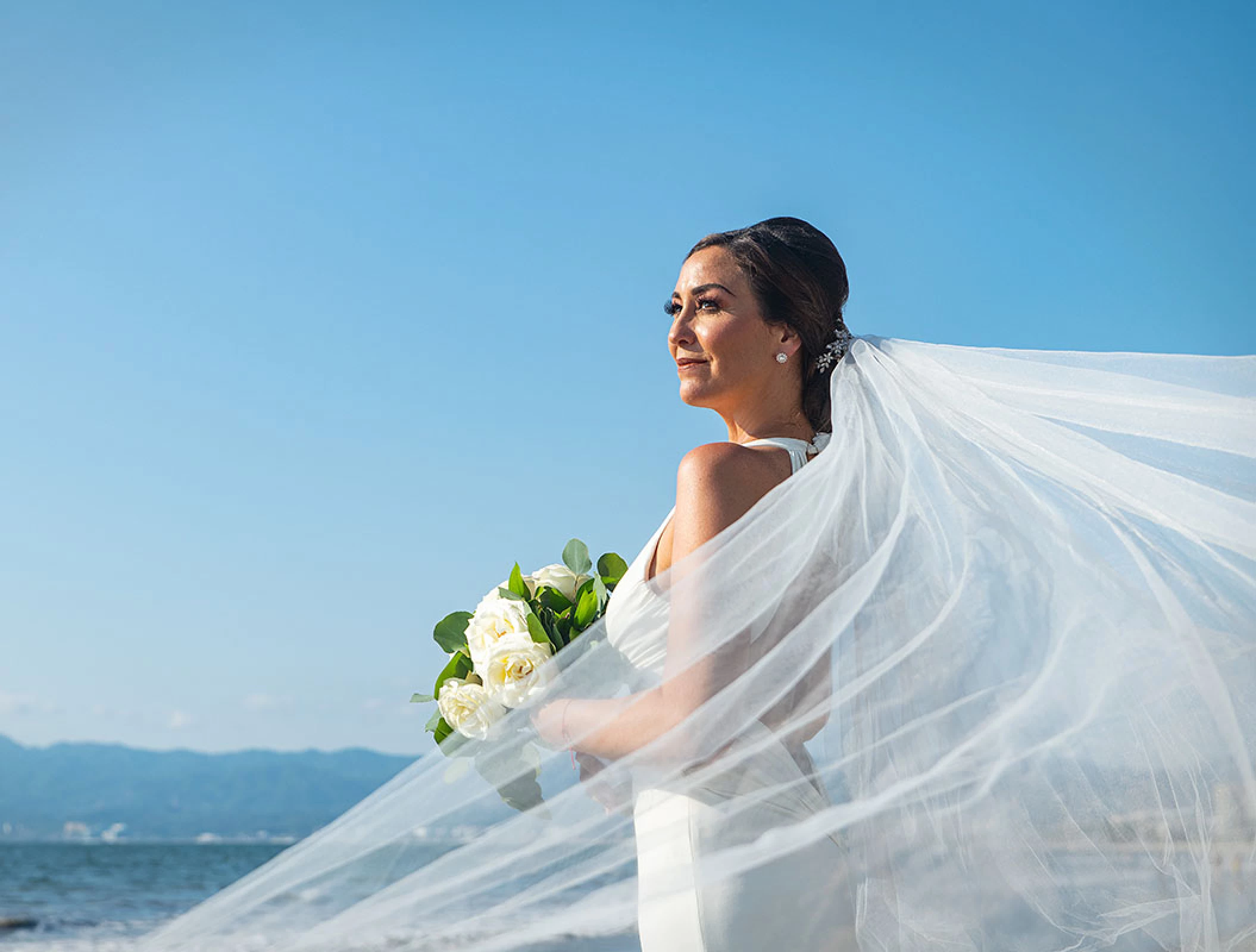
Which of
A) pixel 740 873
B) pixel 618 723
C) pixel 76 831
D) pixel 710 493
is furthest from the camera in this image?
pixel 76 831

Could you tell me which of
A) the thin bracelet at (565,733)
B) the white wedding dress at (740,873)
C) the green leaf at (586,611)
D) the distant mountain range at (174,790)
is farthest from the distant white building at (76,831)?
the white wedding dress at (740,873)

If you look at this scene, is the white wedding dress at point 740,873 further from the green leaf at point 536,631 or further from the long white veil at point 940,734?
the green leaf at point 536,631

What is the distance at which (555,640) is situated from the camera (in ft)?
7.90

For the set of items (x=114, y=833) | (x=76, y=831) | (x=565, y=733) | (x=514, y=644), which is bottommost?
(x=565, y=733)

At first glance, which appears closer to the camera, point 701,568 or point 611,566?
point 701,568

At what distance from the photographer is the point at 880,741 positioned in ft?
6.31

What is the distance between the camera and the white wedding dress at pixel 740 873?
1757 millimetres

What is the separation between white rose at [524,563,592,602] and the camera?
100.0 inches

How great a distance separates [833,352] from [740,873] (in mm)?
1263

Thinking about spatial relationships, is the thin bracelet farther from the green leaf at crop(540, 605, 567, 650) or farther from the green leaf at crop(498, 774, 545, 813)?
the green leaf at crop(540, 605, 567, 650)

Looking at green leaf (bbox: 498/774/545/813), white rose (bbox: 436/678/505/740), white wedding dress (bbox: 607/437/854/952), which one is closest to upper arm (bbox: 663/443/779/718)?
white wedding dress (bbox: 607/437/854/952)

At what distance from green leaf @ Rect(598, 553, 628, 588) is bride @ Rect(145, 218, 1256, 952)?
502 millimetres

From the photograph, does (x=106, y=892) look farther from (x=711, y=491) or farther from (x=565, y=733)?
(x=711, y=491)

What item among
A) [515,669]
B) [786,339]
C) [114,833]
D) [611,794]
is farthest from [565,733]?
[114,833]
